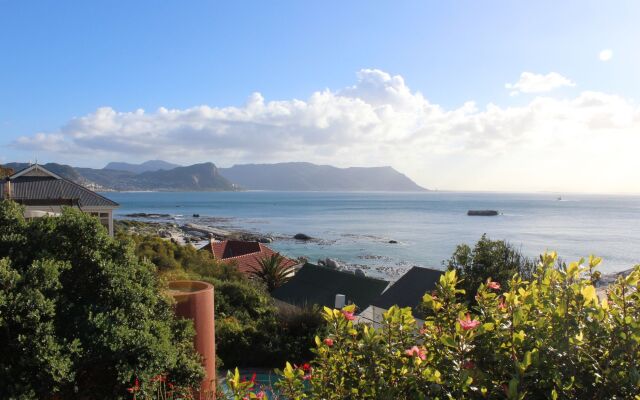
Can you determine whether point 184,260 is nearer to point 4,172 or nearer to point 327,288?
point 327,288

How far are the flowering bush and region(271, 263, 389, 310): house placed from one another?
42.5 feet

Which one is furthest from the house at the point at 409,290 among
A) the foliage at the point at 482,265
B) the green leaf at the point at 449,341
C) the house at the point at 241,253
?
the green leaf at the point at 449,341

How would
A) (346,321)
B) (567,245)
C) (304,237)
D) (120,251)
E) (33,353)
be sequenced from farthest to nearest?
(304,237)
(567,245)
(120,251)
(33,353)
(346,321)

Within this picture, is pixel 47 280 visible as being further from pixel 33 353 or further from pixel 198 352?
pixel 198 352

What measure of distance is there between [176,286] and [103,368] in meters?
2.24

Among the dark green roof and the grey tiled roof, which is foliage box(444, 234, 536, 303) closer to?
the dark green roof

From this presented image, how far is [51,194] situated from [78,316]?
15.4 meters

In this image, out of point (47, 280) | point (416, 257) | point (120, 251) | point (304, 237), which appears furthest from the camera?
point (304, 237)

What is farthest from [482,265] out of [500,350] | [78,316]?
[500,350]

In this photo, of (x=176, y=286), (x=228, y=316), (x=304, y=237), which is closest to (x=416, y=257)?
(x=304, y=237)

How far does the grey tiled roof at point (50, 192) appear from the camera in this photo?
17203 mm

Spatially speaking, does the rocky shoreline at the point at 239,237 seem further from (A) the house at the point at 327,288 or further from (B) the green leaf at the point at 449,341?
(B) the green leaf at the point at 449,341

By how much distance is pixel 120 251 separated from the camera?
5441mm

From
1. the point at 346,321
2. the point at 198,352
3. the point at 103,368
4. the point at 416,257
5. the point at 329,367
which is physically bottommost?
the point at 416,257
